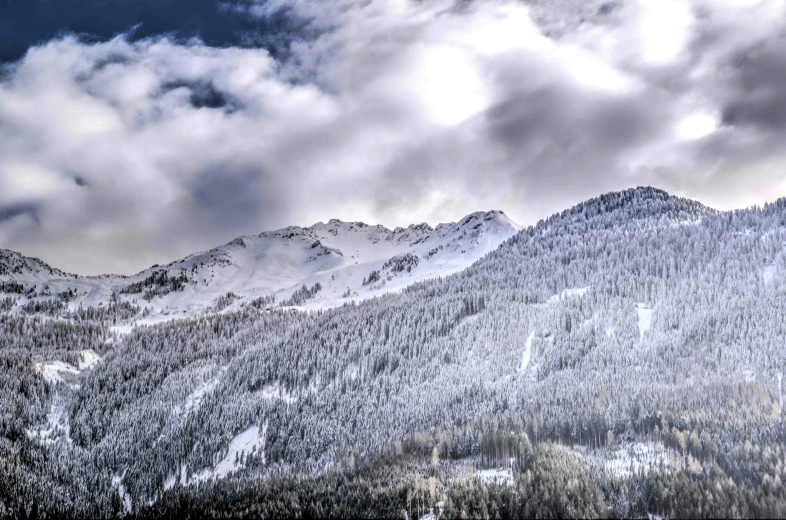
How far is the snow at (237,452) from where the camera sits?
520 feet

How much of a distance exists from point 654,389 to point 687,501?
57716mm

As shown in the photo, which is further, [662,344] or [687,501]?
[662,344]

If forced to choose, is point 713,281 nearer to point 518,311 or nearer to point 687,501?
point 518,311

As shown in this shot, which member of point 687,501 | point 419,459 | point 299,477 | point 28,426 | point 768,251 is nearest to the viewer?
point 687,501

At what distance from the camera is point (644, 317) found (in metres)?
178

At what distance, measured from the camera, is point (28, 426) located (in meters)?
177

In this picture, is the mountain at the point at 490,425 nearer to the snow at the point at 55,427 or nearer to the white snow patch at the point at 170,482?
the white snow patch at the point at 170,482

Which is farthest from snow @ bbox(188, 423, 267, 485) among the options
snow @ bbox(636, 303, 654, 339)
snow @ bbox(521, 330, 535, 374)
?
snow @ bbox(636, 303, 654, 339)

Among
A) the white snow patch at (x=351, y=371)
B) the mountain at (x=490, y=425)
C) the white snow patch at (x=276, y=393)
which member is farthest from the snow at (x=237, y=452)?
the white snow patch at (x=351, y=371)

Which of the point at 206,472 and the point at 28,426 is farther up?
the point at 28,426

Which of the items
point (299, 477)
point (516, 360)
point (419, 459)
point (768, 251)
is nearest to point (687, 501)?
point (419, 459)

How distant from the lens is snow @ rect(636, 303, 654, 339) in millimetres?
171975

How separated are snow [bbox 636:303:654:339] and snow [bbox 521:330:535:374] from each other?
33110 mm

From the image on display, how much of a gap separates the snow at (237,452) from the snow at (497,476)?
7655 cm
